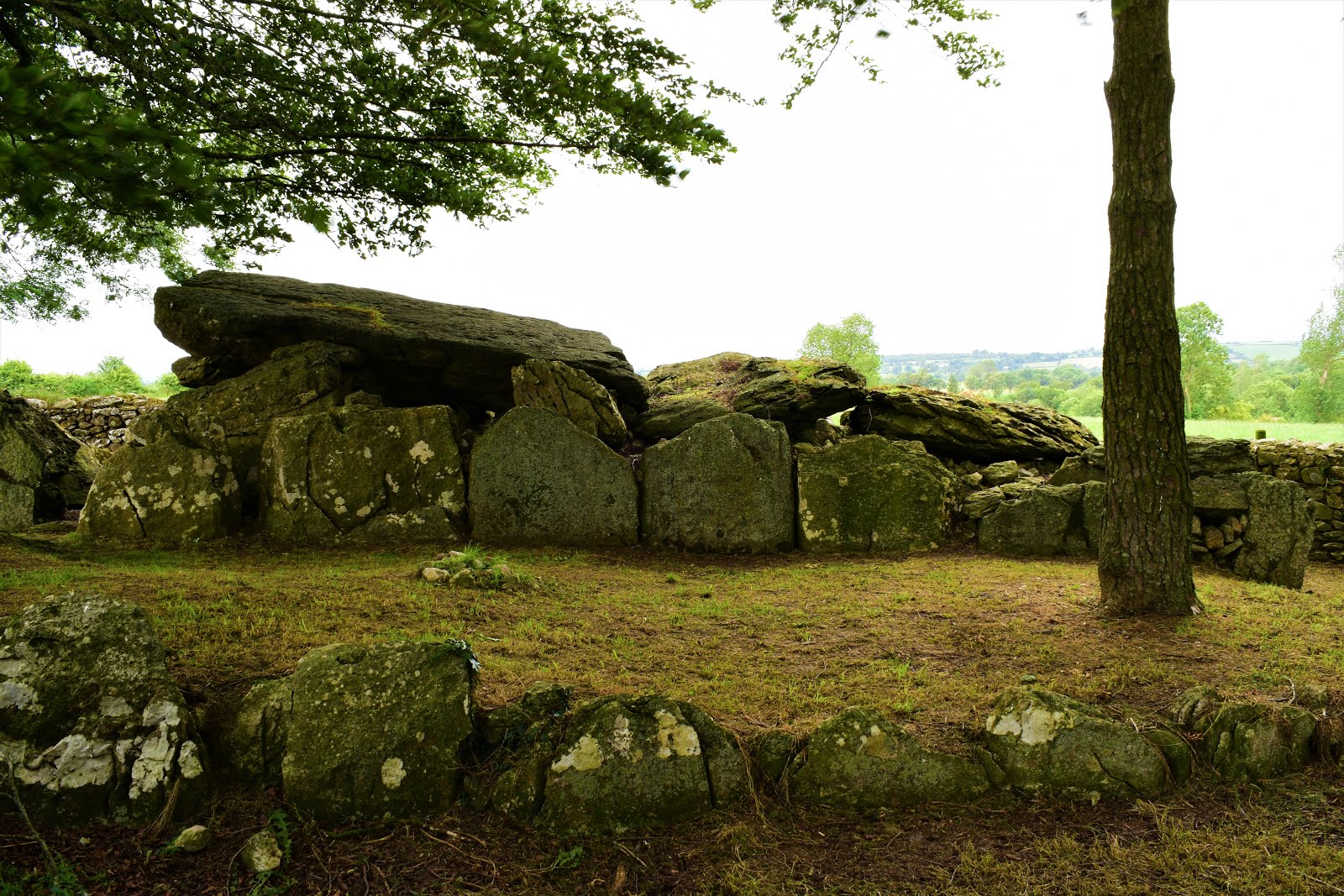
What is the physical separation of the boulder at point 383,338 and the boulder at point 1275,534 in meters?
7.46

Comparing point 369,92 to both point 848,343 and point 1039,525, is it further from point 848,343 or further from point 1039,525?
point 848,343

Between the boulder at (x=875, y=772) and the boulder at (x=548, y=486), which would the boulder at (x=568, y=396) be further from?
the boulder at (x=875, y=772)

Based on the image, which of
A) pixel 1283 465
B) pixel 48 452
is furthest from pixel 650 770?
pixel 1283 465

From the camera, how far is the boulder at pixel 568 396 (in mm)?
9586

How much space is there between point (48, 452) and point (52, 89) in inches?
391

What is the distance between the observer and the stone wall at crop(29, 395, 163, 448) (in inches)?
576

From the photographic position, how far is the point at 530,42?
5.68 metres

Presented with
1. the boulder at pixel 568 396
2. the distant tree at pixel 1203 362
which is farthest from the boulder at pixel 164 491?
the distant tree at pixel 1203 362

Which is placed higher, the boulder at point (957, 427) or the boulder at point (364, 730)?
the boulder at point (957, 427)

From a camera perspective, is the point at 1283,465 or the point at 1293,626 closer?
the point at 1293,626

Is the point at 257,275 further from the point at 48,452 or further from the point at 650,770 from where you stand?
the point at 650,770

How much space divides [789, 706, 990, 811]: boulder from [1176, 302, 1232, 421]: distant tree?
34.3 metres

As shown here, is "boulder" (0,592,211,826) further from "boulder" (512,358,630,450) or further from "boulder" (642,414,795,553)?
"boulder" (512,358,630,450)

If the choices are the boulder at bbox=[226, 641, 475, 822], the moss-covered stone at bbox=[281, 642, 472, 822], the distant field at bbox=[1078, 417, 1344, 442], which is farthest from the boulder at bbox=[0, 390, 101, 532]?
the distant field at bbox=[1078, 417, 1344, 442]
